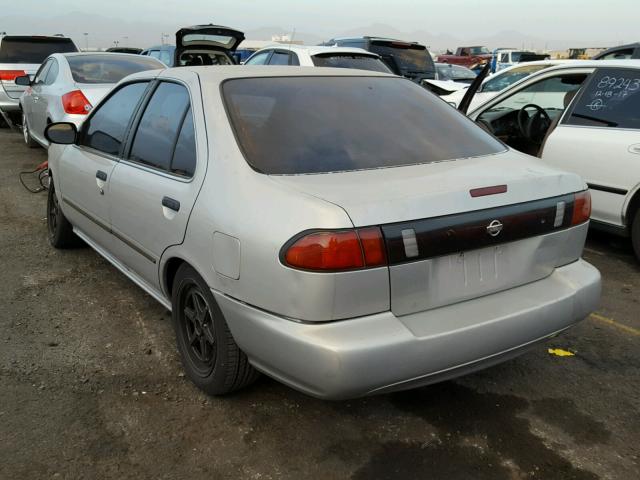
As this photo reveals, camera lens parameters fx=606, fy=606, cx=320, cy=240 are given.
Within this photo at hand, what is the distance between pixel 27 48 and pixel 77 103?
215 inches

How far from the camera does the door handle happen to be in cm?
279

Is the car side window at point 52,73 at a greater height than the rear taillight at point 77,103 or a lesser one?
greater

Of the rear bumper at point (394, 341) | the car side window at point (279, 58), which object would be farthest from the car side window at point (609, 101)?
the car side window at point (279, 58)

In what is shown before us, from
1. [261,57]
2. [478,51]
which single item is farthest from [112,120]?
[478,51]

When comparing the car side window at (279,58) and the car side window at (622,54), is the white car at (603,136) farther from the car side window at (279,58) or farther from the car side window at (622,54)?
the car side window at (622,54)

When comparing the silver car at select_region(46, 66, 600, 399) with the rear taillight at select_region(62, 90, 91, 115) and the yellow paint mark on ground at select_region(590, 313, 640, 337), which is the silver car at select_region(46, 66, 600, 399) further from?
the rear taillight at select_region(62, 90, 91, 115)

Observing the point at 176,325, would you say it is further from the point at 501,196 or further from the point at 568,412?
the point at 568,412

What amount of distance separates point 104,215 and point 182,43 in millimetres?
5512

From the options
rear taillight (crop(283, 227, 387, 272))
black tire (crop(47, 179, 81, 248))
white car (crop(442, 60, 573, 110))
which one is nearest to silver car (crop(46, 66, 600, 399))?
rear taillight (crop(283, 227, 387, 272))

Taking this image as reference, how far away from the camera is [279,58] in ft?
30.7

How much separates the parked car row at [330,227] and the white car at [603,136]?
192cm

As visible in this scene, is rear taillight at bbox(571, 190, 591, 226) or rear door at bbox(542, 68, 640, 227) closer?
rear taillight at bbox(571, 190, 591, 226)

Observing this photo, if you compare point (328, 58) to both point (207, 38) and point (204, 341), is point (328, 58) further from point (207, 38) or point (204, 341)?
point (204, 341)

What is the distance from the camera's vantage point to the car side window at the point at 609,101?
4.66 metres
